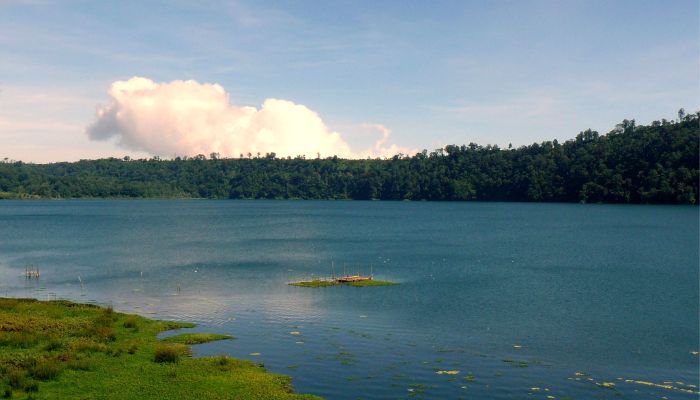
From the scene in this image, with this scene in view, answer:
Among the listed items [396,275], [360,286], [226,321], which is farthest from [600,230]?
[226,321]

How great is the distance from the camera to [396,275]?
87.1 m

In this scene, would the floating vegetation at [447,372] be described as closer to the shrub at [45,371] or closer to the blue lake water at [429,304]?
the blue lake water at [429,304]

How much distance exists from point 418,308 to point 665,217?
6488 inches

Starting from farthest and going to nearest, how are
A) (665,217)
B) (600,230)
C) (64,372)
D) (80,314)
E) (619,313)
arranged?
(665,217) → (600,230) → (619,313) → (80,314) → (64,372)

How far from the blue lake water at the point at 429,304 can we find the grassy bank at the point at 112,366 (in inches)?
128

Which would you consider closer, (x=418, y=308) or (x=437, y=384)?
(x=437, y=384)

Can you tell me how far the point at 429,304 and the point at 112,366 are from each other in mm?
36479

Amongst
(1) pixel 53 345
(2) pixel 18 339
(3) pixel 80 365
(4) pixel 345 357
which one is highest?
(2) pixel 18 339

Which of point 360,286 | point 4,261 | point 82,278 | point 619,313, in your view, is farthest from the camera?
point 4,261

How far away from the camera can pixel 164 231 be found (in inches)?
6905

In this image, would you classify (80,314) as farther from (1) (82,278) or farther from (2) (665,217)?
(2) (665,217)

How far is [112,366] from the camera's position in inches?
1518

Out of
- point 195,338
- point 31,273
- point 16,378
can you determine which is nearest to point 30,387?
point 16,378

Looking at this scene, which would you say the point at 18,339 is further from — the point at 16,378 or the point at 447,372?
the point at 447,372
